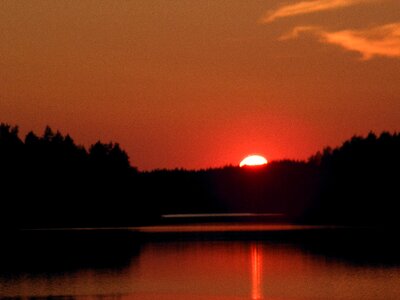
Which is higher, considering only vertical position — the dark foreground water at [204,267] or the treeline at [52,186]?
the treeline at [52,186]

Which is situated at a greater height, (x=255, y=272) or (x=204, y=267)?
(x=204, y=267)

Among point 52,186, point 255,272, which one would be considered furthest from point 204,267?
point 52,186

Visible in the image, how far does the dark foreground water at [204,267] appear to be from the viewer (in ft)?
176

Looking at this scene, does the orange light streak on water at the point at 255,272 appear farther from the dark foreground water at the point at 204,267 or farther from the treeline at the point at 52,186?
the treeline at the point at 52,186

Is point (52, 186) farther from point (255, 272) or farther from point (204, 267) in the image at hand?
point (255, 272)

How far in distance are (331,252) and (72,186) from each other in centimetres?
10336

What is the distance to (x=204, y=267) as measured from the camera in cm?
6969

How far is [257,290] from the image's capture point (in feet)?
178

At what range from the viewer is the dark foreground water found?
5353cm

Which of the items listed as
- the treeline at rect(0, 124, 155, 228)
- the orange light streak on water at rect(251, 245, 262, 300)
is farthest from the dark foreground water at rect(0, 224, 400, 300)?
the treeline at rect(0, 124, 155, 228)

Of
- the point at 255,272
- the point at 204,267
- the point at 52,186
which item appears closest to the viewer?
the point at 255,272

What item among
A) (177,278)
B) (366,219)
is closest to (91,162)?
(366,219)

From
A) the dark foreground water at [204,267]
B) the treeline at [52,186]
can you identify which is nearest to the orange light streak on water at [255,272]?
the dark foreground water at [204,267]

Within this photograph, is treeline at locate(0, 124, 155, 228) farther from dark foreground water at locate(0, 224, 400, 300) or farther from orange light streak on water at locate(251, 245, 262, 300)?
orange light streak on water at locate(251, 245, 262, 300)
